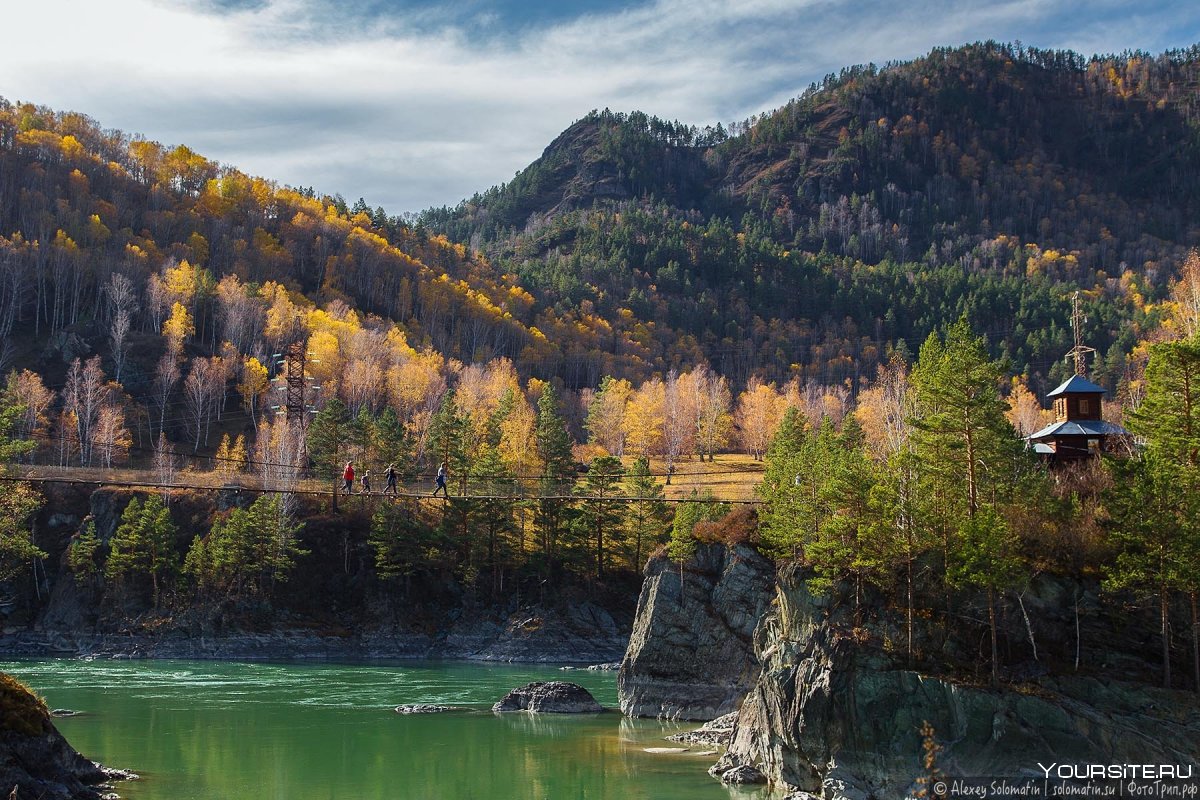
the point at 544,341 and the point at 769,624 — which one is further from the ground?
the point at 544,341

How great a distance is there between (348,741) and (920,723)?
18.3 meters

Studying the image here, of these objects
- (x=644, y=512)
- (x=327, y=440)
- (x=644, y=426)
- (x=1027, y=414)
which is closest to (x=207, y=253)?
(x=644, y=426)

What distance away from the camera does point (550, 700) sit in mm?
38688

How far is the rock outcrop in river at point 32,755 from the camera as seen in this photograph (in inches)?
846

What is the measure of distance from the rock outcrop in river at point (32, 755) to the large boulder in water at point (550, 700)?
16970 millimetres

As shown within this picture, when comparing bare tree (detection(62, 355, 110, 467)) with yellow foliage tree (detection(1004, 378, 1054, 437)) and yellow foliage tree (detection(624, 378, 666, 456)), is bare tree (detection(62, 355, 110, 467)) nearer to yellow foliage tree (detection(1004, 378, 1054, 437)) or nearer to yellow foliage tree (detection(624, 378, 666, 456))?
yellow foliage tree (detection(624, 378, 666, 456))

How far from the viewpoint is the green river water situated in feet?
89.9

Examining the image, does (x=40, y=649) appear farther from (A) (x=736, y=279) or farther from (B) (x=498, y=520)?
(A) (x=736, y=279)

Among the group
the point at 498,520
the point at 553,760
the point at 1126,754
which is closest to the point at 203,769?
the point at 553,760

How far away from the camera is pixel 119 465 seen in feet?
224

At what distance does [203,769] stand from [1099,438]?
95.8 feet

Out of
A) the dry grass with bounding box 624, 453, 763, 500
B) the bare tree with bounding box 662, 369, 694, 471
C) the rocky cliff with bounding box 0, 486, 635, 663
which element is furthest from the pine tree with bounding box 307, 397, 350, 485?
the bare tree with bounding box 662, 369, 694, 471

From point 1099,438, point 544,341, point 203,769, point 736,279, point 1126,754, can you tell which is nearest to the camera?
point 1126,754

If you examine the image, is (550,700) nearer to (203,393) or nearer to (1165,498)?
(1165,498)
